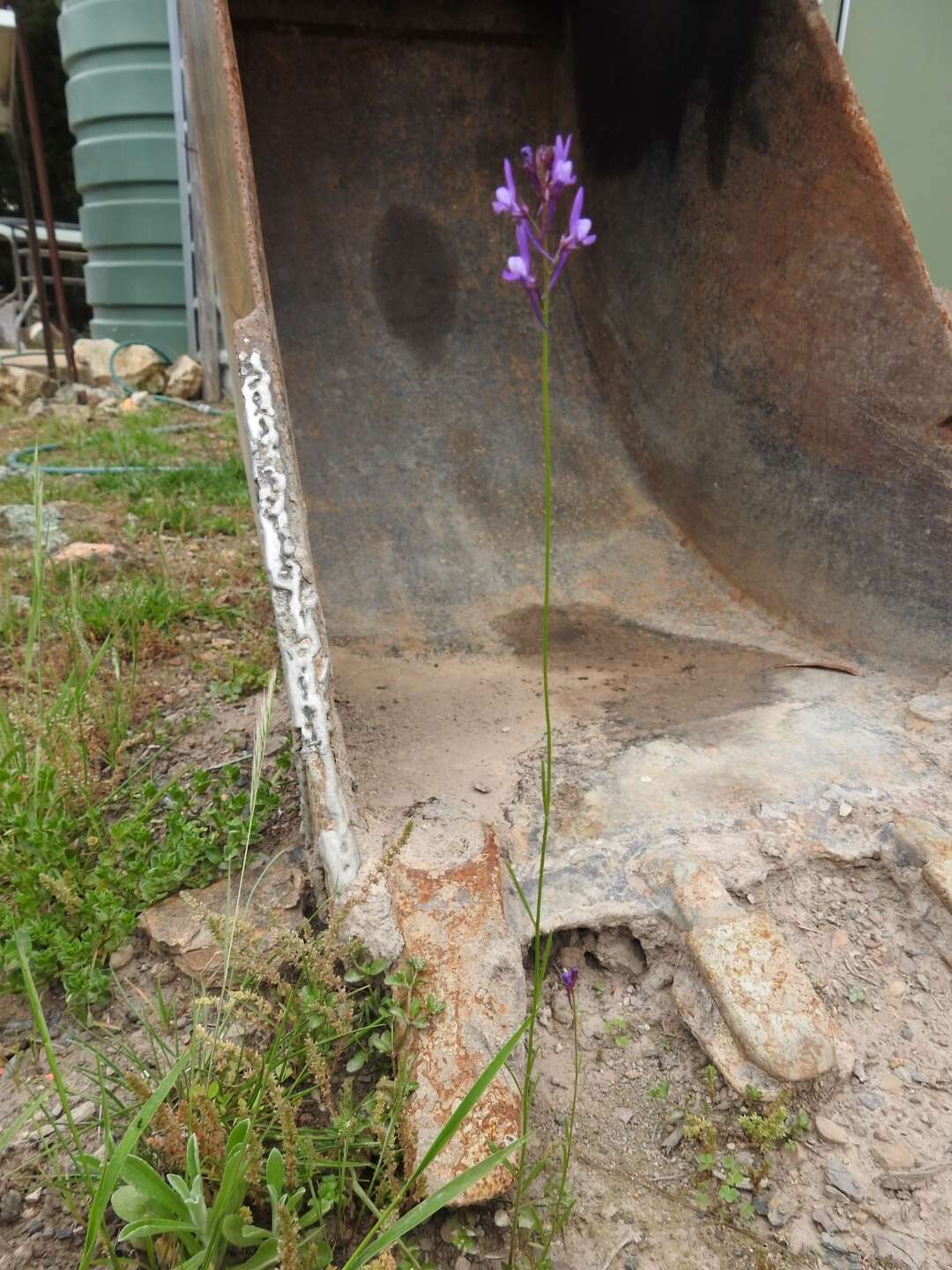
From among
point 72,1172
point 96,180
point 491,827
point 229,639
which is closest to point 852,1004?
point 491,827

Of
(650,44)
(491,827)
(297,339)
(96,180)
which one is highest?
(96,180)

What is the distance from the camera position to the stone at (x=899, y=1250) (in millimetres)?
947

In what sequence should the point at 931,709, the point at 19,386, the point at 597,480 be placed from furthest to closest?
the point at 19,386, the point at 597,480, the point at 931,709

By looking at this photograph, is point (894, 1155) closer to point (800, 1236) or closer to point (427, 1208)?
point (800, 1236)

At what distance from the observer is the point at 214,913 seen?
1.23 metres

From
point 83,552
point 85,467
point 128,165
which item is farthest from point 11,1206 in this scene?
point 128,165

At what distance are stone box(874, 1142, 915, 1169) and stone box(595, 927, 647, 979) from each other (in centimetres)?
33

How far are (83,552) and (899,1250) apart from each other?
239 centimetres

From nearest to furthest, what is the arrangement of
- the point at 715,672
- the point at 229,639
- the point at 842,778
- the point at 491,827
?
1. the point at 491,827
2. the point at 842,778
3. the point at 715,672
4. the point at 229,639

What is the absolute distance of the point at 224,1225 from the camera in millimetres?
837

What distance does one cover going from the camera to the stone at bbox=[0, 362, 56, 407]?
500cm

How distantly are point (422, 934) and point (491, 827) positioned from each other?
8.3 inches

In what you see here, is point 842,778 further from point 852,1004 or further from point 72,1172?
point 72,1172

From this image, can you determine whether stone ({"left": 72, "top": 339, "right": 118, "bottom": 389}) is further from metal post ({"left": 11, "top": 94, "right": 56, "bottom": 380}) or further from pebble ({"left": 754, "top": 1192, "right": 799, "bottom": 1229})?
pebble ({"left": 754, "top": 1192, "right": 799, "bottom": 1229})
